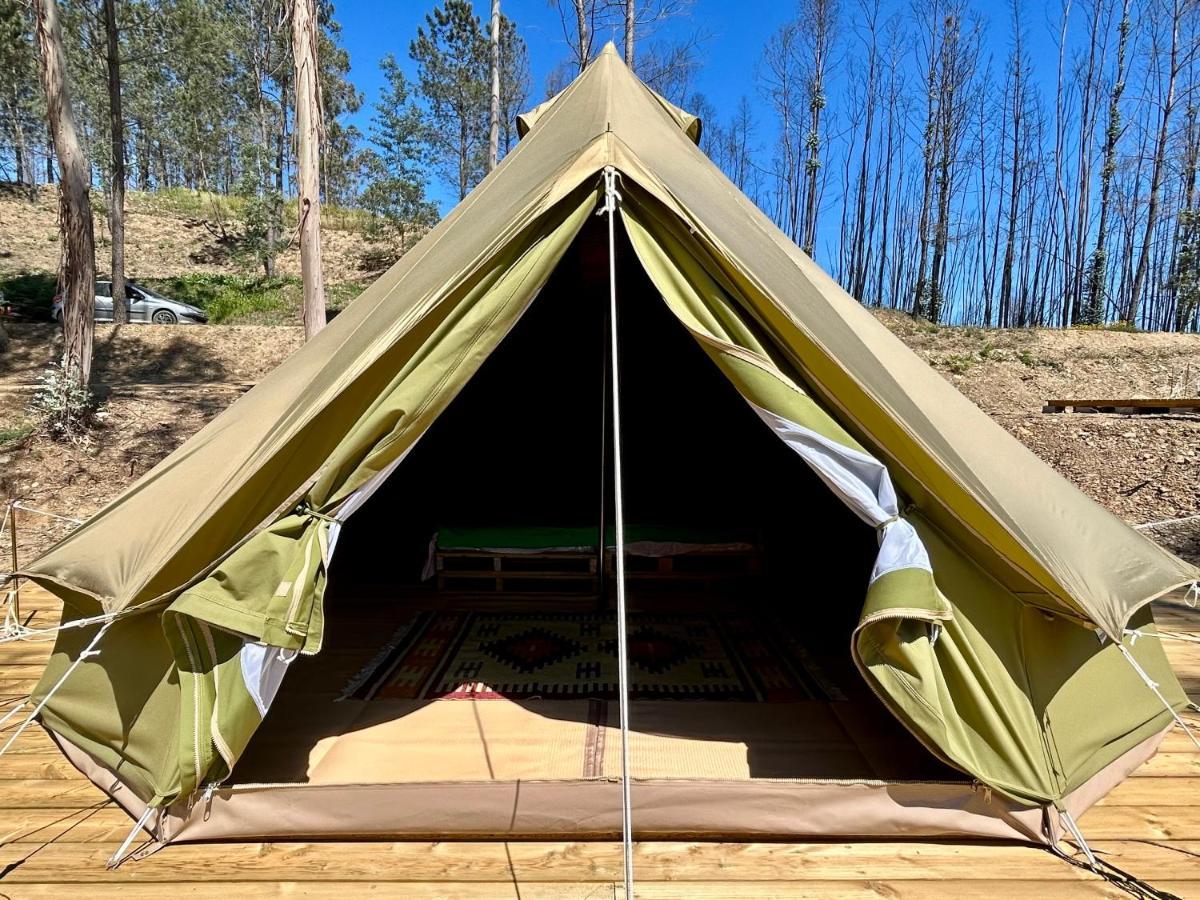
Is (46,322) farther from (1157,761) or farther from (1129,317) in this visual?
(1129,317)

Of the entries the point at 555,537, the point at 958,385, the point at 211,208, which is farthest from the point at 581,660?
the point at 211,208

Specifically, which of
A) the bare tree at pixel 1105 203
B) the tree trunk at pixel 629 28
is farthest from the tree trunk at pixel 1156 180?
the tree trunk at pixel 629 28

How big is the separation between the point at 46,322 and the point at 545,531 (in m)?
11.8

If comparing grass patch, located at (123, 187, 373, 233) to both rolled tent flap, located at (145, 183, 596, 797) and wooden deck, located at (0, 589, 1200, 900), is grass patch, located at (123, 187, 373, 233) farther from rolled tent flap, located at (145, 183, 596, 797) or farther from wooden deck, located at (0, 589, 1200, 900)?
wooden deck, located at (0, 589, 1200, 900)

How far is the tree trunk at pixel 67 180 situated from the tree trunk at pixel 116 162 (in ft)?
11.1

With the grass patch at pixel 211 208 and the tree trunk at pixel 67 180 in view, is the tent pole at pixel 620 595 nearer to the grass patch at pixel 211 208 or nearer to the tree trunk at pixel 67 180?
the tree trunk at pixel 67 180

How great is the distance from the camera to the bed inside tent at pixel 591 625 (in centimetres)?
179

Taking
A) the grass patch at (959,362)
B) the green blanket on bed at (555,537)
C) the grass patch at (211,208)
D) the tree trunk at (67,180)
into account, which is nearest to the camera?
the green blanket on bed at (555,537)

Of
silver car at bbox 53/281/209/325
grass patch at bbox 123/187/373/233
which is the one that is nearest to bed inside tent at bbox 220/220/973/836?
silver car at bbox 53/281/209/325

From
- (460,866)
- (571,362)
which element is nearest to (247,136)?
(571,362)

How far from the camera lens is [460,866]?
1695 millimetres

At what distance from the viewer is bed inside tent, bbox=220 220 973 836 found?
179 cm

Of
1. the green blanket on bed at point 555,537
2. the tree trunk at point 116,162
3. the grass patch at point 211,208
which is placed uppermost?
the grass patch at point 211,208

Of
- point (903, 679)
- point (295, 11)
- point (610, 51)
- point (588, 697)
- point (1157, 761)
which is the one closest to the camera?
point (903, 679)
